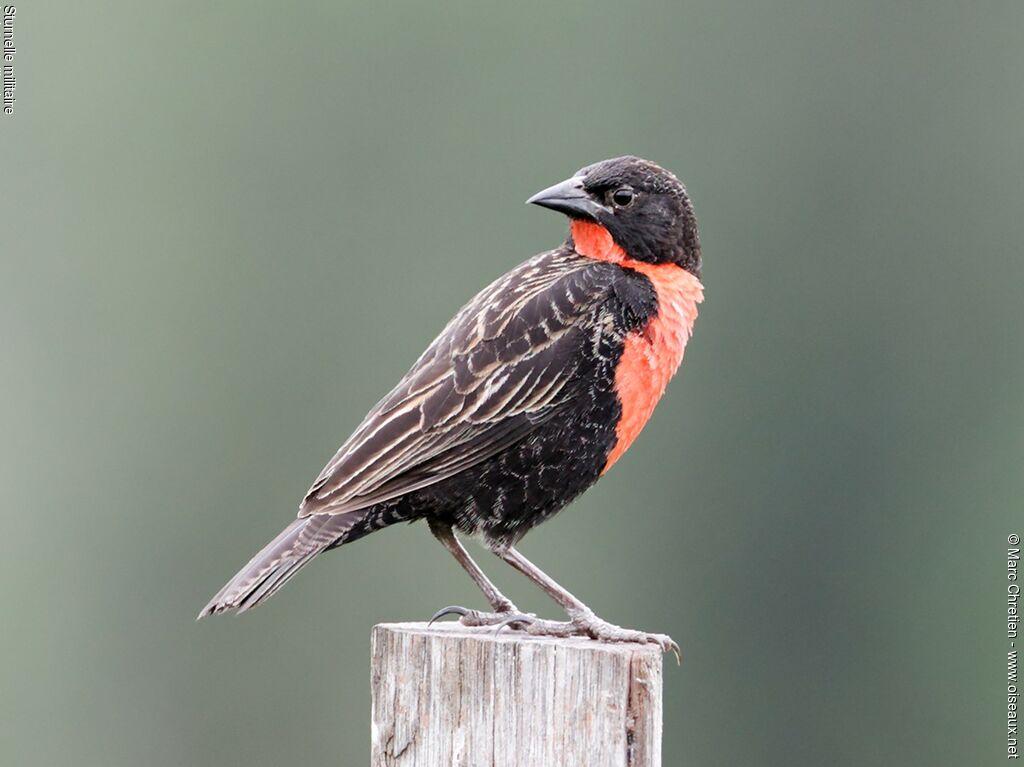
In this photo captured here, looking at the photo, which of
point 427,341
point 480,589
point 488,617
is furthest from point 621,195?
point 427,341

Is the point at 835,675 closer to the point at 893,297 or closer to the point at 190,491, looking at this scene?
the point at 893,297

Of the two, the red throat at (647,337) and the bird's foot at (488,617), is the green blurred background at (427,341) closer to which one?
the red throat at (647,337)

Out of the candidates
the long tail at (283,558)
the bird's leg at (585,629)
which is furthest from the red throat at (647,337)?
the long tail at (283,558)

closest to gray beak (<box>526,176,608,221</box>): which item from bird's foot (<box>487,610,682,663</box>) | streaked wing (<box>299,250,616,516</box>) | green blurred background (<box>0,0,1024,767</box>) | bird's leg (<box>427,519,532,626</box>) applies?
streaked wing (<box>299,250,616,516</box>)

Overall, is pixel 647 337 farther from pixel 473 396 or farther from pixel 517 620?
pixel 517 620

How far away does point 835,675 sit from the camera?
32062 mm

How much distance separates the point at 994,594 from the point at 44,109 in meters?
17.4

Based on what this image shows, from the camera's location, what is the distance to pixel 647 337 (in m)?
8.31

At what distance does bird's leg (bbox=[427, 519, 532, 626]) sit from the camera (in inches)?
301

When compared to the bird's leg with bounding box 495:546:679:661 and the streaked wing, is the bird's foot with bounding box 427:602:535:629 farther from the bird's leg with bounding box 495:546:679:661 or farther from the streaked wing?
the streaked wing

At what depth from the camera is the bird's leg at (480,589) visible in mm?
7648

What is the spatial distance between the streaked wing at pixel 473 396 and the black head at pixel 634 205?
0.41m

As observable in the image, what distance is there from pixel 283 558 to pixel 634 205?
223cm

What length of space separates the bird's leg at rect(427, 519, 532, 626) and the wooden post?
0.71 m
